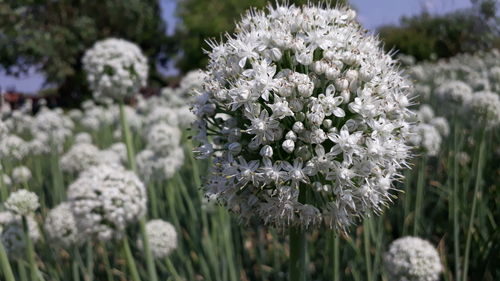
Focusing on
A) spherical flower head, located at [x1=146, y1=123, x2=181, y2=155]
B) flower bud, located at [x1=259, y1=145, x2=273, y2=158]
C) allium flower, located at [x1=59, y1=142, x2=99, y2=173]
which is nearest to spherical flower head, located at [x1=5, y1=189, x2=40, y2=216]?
flower bud, located at [x1=259, y1=145, x2=273, y2=158]

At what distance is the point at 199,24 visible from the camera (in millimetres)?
33719

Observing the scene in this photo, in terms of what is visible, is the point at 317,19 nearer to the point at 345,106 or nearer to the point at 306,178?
the point at 345,106

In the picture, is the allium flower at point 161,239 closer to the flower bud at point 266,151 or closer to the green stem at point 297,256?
the green stem at point 297,256

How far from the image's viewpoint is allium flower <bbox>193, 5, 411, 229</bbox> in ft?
5.81

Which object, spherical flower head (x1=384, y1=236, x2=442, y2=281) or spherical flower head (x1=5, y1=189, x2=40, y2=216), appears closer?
spherical flower head (x1=5, y1=189, x2=40, y2=216)

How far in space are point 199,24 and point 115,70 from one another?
102 feet

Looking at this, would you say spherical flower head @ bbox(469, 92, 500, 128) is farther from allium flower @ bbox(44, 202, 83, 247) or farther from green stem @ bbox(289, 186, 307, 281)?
allium flower @ bbox(44, 202, 83, 247)

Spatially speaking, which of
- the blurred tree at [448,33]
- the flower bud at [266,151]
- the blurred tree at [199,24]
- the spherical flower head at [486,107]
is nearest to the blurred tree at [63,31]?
the blurred tree at [199,24]

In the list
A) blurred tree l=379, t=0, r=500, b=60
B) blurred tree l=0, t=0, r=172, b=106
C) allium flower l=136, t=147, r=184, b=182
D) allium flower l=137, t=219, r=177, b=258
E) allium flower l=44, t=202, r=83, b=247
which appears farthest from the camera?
blurred tree l=0, t=0, r=172, b=106

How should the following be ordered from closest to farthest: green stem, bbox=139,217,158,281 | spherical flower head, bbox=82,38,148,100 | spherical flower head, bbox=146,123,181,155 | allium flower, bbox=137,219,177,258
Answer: green stem, bbox=139,217,158,281
allium flower, bbox=137,219,177,258
spherical flower head, bbox=82,38,148,100
spherical flower head, bbox=146,123,181,155

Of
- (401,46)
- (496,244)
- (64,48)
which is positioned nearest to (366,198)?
(496,244)

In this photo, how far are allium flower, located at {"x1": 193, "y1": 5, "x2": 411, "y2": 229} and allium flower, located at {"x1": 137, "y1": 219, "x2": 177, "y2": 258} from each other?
1290 millimetres

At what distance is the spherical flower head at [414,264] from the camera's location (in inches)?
109

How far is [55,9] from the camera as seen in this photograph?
2298 centimetres
